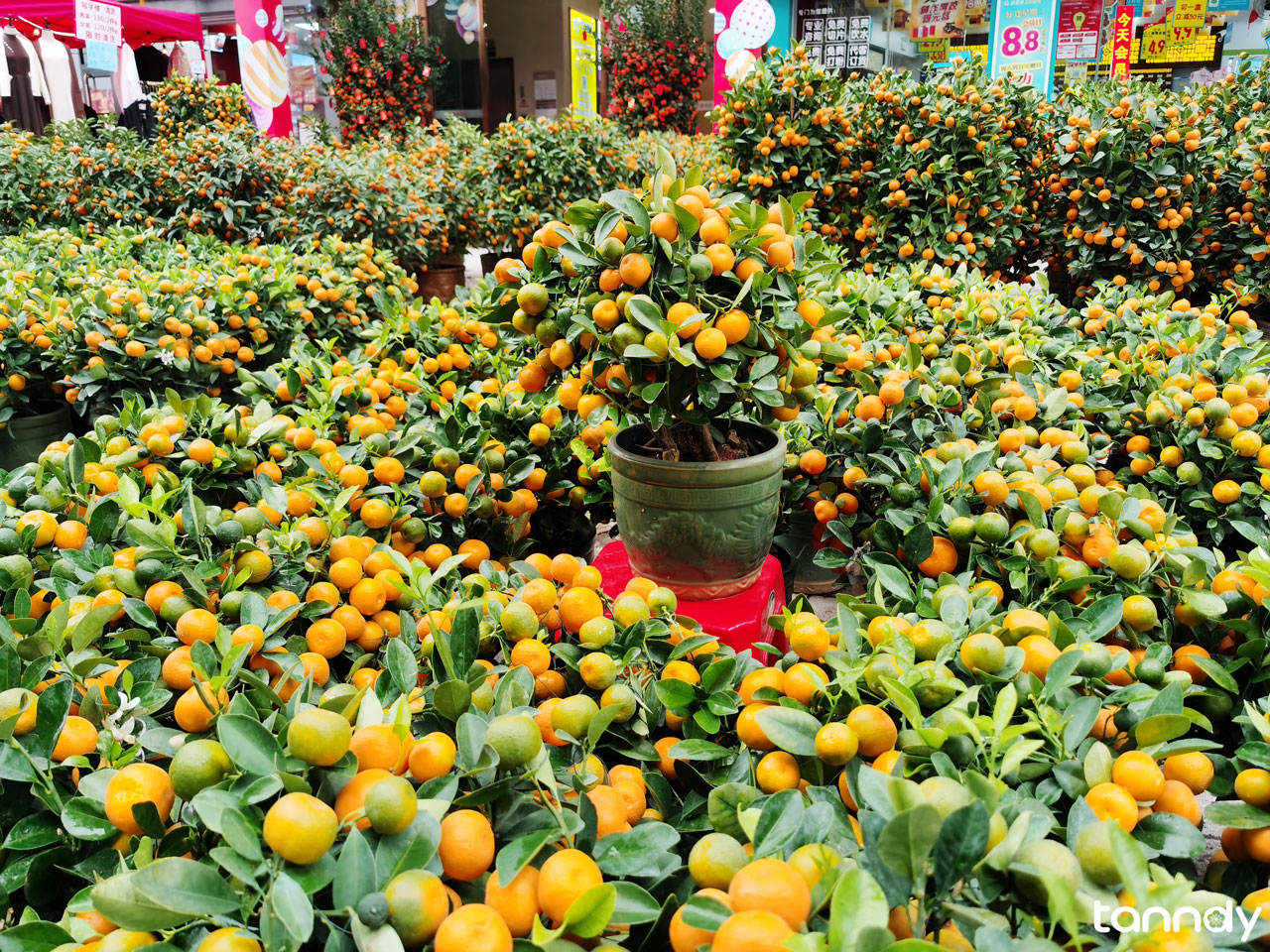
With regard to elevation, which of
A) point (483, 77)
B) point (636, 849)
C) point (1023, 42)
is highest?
point (483, 77)

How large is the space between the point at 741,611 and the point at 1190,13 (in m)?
11.4

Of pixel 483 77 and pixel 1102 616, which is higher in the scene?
pixel 483 77

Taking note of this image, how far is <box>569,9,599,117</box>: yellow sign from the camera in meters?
9.57

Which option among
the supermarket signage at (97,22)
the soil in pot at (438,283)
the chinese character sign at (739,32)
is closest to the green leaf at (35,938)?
the soil in pot at (438,283)

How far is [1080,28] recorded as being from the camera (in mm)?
8203

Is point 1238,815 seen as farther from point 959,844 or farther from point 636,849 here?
point 636,849

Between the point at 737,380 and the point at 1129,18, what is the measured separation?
339 inches

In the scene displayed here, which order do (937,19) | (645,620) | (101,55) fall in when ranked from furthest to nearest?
(937,19) < (101,55) < (645,620)

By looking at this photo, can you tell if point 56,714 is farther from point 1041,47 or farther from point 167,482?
point 1041,47

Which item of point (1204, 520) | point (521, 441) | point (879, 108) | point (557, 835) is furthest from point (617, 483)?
point (879, 108)

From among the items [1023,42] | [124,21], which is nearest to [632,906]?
[1023,42]

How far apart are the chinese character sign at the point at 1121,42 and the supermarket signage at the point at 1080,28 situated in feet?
0.58

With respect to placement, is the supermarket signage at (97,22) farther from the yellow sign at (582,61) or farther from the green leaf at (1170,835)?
the green leaf at (1170,835)

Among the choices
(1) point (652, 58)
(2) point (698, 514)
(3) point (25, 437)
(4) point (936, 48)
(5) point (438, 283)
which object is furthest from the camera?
(1) point (652, 58)
